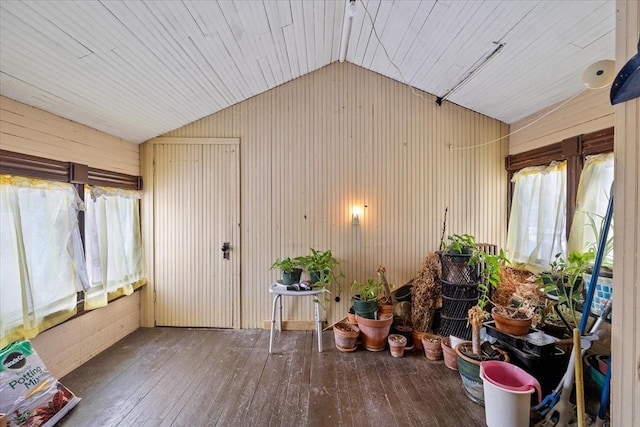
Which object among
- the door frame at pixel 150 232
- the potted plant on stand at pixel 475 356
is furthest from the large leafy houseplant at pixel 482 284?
the door frame at pixel 150 232

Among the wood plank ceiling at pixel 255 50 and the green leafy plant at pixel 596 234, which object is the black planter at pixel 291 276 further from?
the green leafy plant at pixel 596 234

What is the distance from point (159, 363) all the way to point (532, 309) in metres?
3.62

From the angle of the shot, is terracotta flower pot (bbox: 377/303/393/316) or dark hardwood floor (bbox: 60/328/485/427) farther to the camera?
terracotta flower pot (bbox: 377/303/393/316)

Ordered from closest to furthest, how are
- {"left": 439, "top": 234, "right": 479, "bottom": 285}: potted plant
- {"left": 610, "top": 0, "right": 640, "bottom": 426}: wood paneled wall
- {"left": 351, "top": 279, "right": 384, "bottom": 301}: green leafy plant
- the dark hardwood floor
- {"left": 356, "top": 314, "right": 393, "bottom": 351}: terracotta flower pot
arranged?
{"left": 610, "top": 0, "right": 640, "bottom": 426}: wood paneled wall, the dark hardwood floor, {"left": 439, "top": 234, "right": 479, "bottom": 285}: potted plant, {"left": 356, "top": 314, "right": 393, "bottom": 351}: terracotta flower pot, {"left": 351, "top": 279, "right": 384, "bottom": 301}: green leafy plant

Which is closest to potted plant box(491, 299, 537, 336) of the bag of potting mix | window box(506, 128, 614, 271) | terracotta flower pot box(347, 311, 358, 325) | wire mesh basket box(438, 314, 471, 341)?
wire mesh basket box(438, 314, 471, 341)

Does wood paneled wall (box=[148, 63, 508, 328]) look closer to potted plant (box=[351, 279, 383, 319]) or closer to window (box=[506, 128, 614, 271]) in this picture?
potted plant (box=[351, 279, 383, 319])

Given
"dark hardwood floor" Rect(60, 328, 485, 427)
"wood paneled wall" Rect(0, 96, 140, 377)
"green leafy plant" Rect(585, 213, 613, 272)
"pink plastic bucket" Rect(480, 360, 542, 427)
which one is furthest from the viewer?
"green leafy plant" Rect(585, 213, 613, 272)

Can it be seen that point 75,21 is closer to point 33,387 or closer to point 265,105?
point 265,105

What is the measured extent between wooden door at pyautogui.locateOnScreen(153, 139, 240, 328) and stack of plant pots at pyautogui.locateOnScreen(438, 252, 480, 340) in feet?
8.34

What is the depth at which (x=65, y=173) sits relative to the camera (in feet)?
8.39

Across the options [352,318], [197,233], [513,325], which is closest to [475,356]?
[513,325]

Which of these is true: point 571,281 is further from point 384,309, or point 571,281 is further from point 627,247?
point 384,309

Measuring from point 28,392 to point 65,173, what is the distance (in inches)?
70.8

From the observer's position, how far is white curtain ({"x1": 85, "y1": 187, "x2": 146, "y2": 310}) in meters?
2.86
